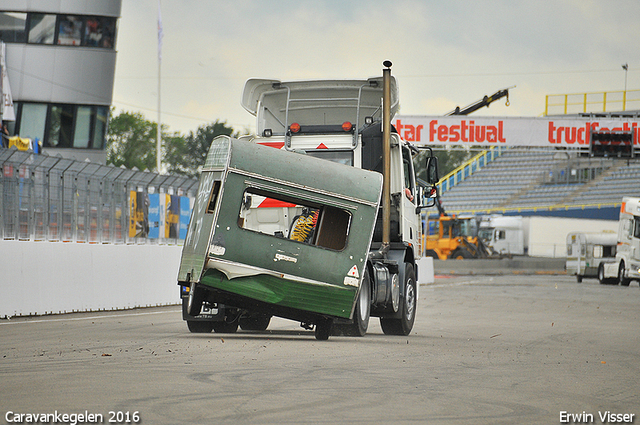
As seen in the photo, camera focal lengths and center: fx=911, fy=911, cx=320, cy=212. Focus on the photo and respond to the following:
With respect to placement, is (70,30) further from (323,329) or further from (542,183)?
(542,183)

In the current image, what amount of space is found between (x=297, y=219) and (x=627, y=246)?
26.3m

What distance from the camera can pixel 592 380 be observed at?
8.38 m

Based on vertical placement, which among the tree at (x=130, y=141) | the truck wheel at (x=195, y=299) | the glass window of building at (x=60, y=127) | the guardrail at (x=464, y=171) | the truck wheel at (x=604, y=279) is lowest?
the truck wheel at (x=195, y=299)

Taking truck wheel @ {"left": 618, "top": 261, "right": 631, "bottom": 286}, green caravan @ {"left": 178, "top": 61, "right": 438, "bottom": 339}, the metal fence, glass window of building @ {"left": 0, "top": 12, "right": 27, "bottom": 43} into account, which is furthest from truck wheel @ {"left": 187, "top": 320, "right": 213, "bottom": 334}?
glass window of building @ {"left": 0, "top": 12, "right": 27, "bottom": 43}

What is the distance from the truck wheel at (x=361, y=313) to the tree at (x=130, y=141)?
309 ft

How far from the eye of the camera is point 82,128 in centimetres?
3888

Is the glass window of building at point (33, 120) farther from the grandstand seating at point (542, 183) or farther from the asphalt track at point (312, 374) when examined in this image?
the grandstand seating at point (542, 183)

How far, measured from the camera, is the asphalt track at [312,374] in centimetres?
629

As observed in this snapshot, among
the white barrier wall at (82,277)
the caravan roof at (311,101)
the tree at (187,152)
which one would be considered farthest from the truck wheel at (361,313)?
the tree at (187,152)

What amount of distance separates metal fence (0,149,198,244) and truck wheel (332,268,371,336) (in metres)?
6.40

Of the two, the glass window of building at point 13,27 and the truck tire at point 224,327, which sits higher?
the glass window of building at point 13,27

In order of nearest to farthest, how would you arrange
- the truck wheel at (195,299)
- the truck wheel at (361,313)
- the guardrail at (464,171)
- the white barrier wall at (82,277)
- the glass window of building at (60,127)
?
the truck wheel at (195,299) < the truck wheel at (361,313) < the white barrier wall at (82,277) < the glass window of building at (60,127) < the guardrail at (464,171)

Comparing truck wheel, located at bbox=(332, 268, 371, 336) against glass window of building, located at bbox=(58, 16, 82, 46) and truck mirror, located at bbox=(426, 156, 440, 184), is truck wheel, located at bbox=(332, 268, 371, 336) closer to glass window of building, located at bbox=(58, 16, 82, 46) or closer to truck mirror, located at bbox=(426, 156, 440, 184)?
truck mirror, located at bbox=(426, 156, 440, 184)

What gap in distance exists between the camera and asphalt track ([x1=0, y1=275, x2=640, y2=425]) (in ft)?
20.6
